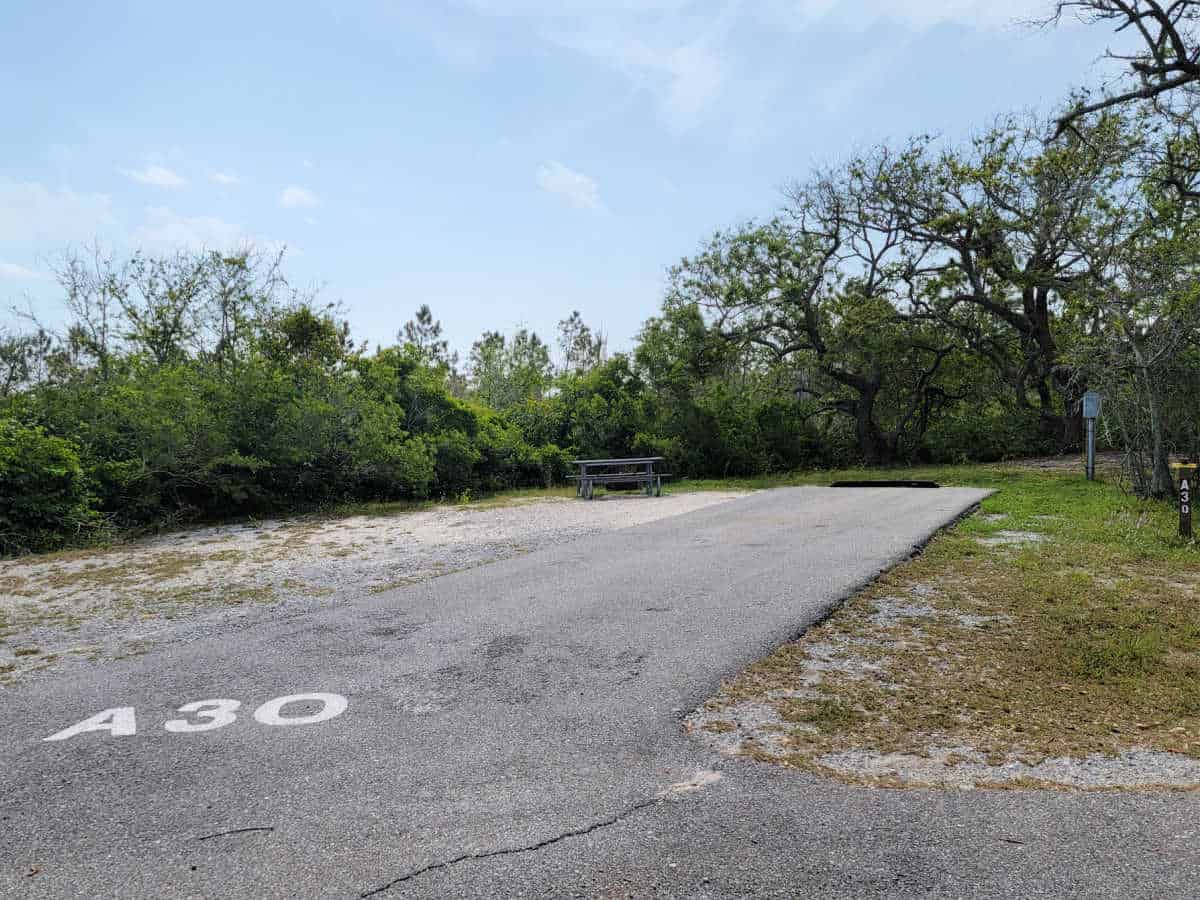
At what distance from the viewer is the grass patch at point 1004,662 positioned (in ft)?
10.5

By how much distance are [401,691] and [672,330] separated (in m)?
17.4

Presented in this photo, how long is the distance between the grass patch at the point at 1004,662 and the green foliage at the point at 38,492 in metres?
8.74

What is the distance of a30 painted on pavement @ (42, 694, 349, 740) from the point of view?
11.3ft

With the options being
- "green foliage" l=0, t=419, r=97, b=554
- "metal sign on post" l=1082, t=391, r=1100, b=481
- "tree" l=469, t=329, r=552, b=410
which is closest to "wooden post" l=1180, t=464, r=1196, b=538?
"metal sign on post" l=1082, t=391, r=1100, b=481

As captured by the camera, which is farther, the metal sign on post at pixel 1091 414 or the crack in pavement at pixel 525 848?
the metal sign on post at pixel 1091 414

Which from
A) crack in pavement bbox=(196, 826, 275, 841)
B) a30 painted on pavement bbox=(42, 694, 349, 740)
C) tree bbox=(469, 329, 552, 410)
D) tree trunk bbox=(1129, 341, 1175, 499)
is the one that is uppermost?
tree bbox=(469, 329, 552, 410)

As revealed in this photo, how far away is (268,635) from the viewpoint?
498cm

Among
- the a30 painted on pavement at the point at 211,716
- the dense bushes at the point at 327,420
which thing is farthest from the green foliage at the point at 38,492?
the a30 painted on pavement at the point at 211,716

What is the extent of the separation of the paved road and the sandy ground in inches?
34.2

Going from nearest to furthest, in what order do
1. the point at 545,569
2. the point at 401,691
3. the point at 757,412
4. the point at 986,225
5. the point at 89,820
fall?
the point at 89,820
the point at 401,691
the point at 545,569
the point at 986,225
the point at 757,412

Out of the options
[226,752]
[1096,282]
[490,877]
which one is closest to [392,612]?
[226,752]

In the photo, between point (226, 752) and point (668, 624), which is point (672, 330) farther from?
point (226, 752)

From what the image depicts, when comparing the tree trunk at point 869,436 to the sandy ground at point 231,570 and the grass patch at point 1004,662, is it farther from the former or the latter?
the grass patch at point 1004,662

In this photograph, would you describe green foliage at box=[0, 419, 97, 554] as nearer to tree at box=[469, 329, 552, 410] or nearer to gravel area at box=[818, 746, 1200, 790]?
gravel area at box=[818, 746, 1200, 790]
